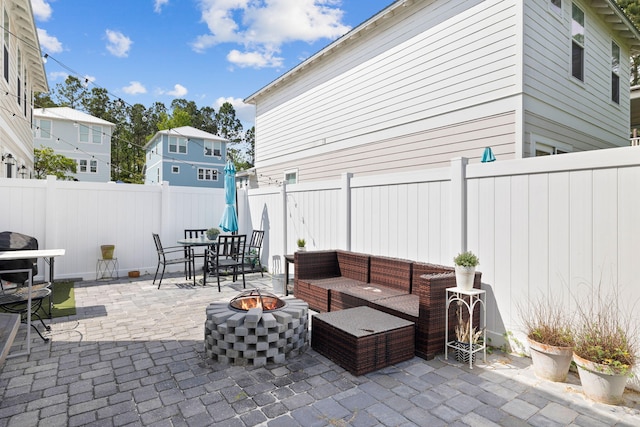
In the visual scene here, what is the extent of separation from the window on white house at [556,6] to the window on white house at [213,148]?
71.5 ft

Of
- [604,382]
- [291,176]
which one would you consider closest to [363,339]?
[604,382]

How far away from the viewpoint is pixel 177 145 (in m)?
22.8

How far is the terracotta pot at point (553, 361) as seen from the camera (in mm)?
2750

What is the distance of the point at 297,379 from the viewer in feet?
9.32

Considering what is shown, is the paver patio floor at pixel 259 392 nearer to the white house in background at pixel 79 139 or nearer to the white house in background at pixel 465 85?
the white house in background at pixel 465 85

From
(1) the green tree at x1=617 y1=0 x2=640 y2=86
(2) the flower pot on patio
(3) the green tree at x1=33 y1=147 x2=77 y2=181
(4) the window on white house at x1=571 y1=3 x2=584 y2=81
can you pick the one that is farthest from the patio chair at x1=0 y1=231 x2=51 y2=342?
(1) the green tree at x1=617 y1=0 x2=640 y2=86

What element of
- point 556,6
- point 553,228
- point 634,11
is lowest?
point 553,228

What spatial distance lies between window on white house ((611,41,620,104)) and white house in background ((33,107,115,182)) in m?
23.4

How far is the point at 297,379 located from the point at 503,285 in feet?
7.57

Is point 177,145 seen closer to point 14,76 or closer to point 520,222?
point 14,76

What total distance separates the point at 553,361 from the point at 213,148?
24.1 metres

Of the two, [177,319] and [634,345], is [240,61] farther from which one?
[634,345]

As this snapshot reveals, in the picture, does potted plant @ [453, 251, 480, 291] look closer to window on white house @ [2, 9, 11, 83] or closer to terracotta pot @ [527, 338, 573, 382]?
terracotta pot @ [527, 338, 573, 382]

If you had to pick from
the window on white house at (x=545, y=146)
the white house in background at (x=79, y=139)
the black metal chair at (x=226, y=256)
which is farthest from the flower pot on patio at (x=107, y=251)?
the white house in background at (x=79, y=139)
